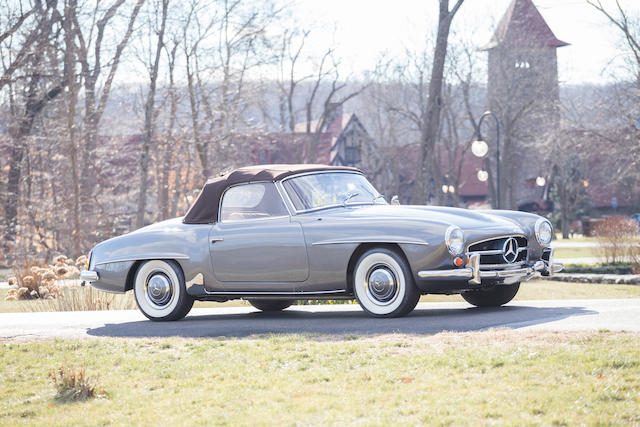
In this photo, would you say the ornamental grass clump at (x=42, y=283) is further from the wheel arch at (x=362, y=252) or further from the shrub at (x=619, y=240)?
the shrub at (x=619, y=240)

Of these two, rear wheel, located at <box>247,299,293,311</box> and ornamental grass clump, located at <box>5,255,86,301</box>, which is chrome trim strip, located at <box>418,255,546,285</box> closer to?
rear wheel, located at <box>247,299,293,311</box>

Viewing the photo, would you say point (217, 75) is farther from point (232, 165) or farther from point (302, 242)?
point (302, 242)

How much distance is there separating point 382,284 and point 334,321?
2.71ft

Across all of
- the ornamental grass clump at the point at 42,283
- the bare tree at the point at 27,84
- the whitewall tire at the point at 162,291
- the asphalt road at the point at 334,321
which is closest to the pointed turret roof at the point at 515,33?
the bare tree at the point at 27,84

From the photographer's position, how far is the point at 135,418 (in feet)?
18.8

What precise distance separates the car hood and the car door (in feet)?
1.87

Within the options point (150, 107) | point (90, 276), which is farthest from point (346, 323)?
point (150, 107)

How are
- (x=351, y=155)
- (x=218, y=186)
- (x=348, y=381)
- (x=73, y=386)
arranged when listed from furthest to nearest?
1. (x=351, y=155)
2. (x=218, y=186)
3. (x=73, y=386)
4. (x=348, y=381)

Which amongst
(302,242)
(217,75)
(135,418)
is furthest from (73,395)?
(217,75)

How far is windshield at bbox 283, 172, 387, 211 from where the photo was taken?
9828 millimetres

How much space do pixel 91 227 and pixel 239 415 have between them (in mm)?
26822

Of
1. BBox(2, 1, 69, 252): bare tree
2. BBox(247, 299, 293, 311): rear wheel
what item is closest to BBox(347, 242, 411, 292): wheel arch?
BBox(247, 299, 293, 311): rear wheel

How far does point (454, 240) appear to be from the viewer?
876 cm

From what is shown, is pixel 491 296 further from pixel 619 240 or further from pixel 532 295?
pixel 619 240
